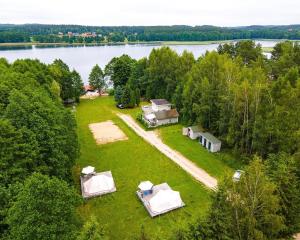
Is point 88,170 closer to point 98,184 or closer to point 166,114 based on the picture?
point 98,184

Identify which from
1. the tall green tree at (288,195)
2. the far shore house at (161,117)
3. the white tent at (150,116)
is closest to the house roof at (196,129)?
the far shore house at (161,117)

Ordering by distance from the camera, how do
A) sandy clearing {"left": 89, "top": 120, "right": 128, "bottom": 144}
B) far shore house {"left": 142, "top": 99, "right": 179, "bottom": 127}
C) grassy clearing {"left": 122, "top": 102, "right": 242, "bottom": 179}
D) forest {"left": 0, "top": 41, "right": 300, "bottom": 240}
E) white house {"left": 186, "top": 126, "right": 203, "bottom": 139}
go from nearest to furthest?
forest {"left": 0, "top": 41, "right": 300, "bottom": 240} < grassy clearing {"left": 122, "top": 102, "right": 242, "bottom": 179} < white house {"left": 186, "top": 126, "right": 203, "bottom": 139} < sandy clearing {"left": 89, "top": 120, "right": 128, "bottom": 144} < far shore house {"left": 142, "top": 99, "right": 179, "bottom": 127}

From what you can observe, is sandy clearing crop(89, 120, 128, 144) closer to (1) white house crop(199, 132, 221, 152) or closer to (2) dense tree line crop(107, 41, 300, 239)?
(2) dense tree line crop(107, 41, 300, 239)

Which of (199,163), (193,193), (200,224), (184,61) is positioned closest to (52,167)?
(200,224)

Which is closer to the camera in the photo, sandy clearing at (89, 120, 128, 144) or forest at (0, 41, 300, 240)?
forest at (0, 41, 300, 240)

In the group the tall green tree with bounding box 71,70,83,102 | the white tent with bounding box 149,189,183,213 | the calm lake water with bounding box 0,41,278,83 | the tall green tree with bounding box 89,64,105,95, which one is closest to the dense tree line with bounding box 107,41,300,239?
the tall green tree with bounding box 89,64,105,95

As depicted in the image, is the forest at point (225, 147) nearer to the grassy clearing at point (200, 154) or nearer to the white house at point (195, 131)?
the white house at point (195, 131)

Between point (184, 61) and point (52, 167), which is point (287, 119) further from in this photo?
point (184, 61)
